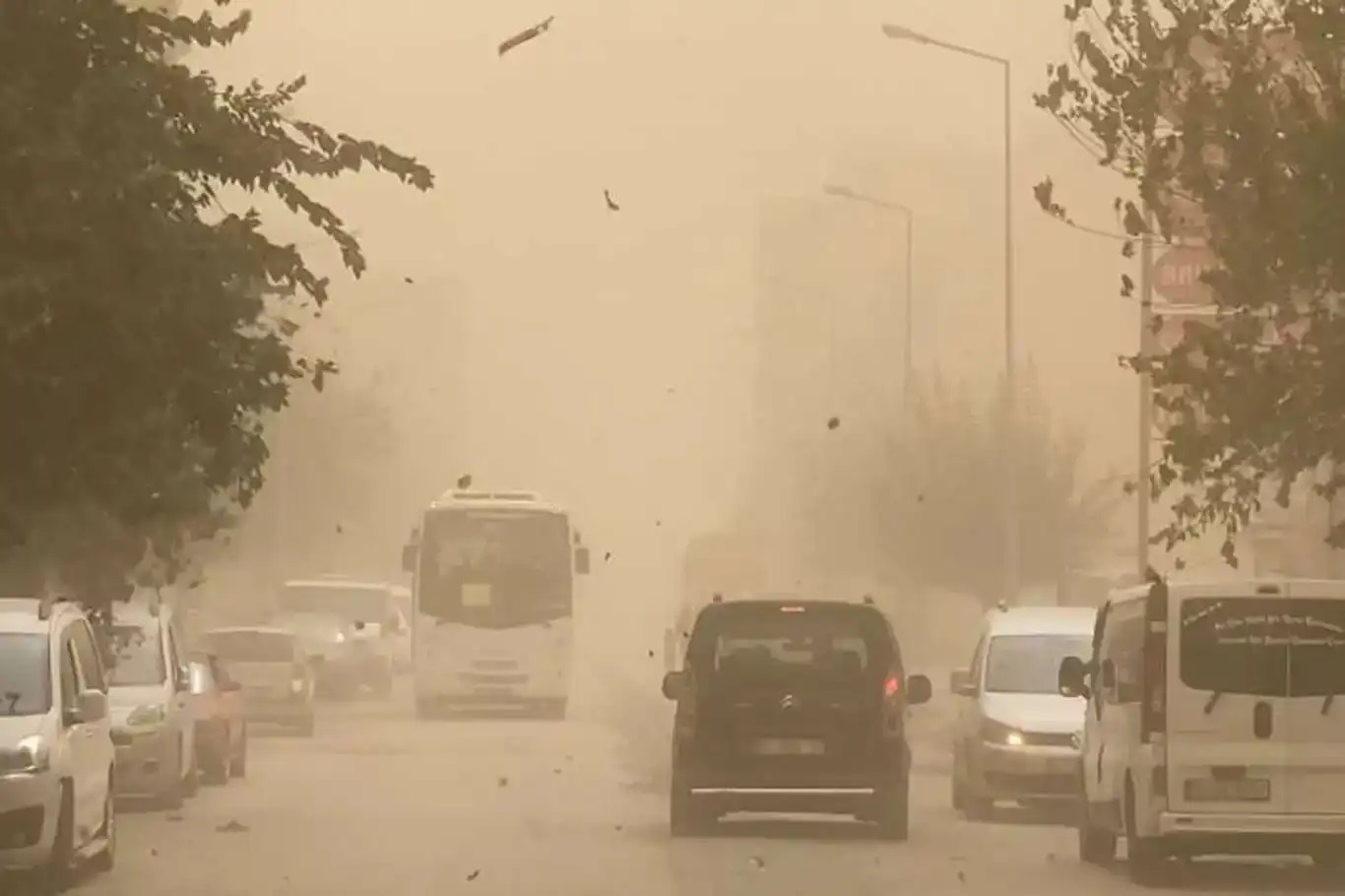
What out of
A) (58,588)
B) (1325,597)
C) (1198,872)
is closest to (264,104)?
(1325,597)

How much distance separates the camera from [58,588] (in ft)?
117

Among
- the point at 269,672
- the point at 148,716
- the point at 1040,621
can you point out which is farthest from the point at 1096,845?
the point at 269,672

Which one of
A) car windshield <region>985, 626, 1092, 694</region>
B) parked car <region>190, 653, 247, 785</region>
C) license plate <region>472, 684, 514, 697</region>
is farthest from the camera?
license plate <region>472, 684, 514, 697</region>

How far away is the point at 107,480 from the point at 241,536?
42.0 m

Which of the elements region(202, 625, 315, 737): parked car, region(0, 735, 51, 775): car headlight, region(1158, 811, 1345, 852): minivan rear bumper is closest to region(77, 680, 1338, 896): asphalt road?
region(1158, 811, 1345, 852): minivan rear bumper

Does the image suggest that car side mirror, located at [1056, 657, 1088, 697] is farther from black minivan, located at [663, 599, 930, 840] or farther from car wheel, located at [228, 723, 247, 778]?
car wheel, located at [228, 723, 247, 778]

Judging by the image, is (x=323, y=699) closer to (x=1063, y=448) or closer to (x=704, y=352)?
(x=1063, y=448)

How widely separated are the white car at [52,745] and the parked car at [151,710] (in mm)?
6588

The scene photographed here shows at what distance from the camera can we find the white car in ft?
66.4

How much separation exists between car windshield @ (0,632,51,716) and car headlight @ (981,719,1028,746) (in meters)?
9.94

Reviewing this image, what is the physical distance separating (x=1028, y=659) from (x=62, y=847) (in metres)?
11.9

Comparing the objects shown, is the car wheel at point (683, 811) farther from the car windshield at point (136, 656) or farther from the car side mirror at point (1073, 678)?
the car windshield at point (136, 656)

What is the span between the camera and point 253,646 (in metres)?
48.4

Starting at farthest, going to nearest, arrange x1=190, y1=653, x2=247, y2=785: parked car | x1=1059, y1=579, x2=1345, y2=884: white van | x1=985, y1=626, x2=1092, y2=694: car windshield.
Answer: x1=190, y1=653, x2=247, y2=785: parked car → x1=985, y1=626, x2=1092, y2=694: car windshield → x1=1059, y1=579, x2=1345, y2=884: white van
